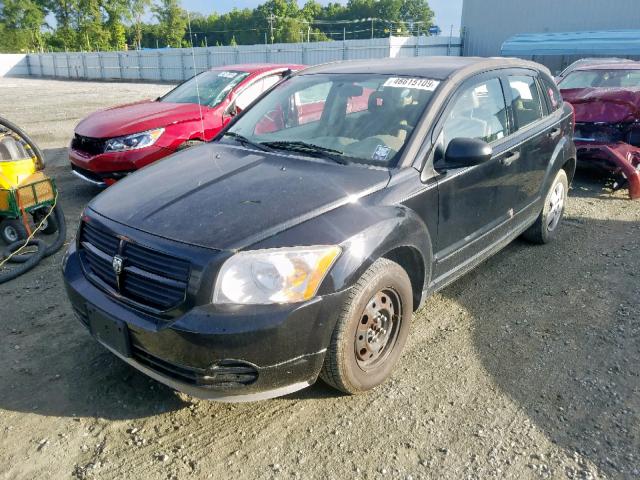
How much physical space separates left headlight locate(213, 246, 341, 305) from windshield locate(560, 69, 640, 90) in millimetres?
7216

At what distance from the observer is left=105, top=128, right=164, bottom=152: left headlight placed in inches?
235

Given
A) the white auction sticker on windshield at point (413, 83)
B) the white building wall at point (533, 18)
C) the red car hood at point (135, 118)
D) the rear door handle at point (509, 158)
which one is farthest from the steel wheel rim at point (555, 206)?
the white building wall at point (533, 18)

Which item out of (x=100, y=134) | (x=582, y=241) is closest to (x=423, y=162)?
(x=582, y=241)

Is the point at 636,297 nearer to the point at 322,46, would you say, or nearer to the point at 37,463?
the point at 37,463

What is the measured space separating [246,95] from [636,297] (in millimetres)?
5153

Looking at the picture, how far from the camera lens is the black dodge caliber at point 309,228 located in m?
2.34

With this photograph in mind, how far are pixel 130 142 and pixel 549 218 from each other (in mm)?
4556

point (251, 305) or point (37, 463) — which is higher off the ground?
point (251, 305)

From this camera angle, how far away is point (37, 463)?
241 cm

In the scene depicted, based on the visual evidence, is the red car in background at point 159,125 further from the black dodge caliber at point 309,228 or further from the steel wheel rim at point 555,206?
the steel wheel rim at point 555,206

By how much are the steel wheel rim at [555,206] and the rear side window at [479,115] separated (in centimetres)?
137

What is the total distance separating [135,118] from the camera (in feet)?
20.6

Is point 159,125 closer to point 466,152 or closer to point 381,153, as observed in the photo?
point 381,153

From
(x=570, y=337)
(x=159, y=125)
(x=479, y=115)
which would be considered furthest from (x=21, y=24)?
(x=570, y=337)
